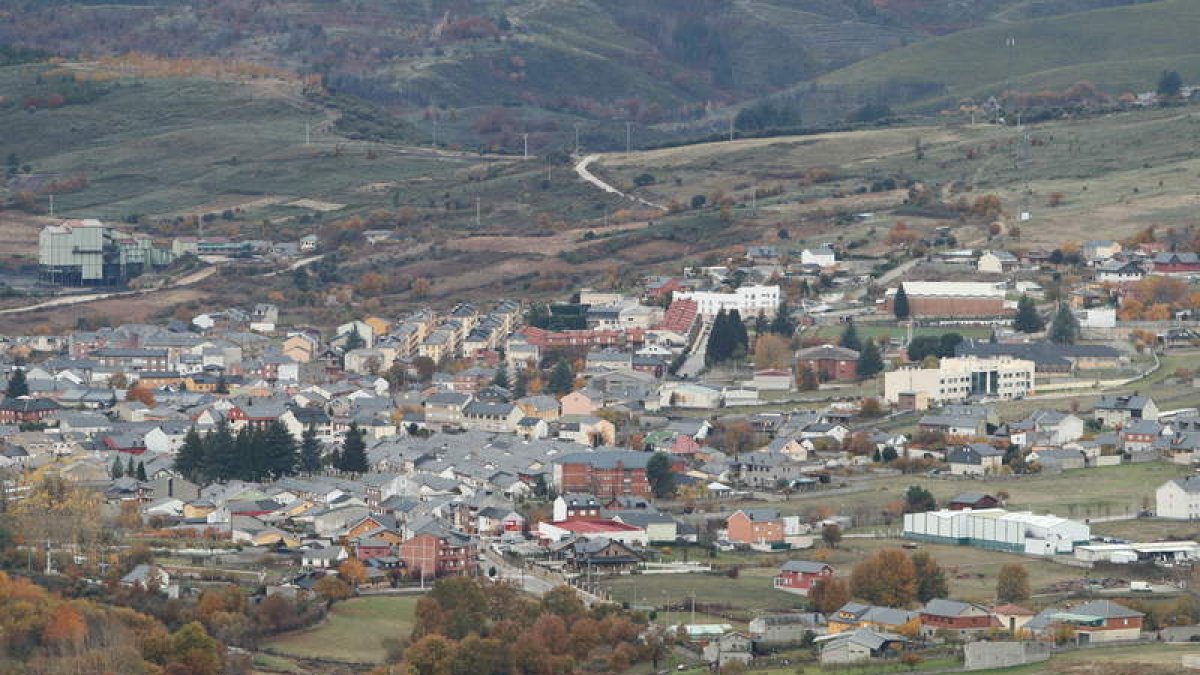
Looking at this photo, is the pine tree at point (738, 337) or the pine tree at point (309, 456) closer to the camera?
the pine tree at point (309, 456)

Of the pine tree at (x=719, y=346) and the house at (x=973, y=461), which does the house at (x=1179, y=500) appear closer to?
the house at (x=973, y=461)

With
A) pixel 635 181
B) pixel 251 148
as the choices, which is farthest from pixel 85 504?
pixel 251 148

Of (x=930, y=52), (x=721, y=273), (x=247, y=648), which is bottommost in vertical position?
(x=247, y=648)

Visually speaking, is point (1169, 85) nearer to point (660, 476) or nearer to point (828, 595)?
point (660, 476)

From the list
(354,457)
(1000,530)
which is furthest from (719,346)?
(1000,530)

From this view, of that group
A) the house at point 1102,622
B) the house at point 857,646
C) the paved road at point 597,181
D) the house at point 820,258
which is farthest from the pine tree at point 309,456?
the paved road at point 597,181

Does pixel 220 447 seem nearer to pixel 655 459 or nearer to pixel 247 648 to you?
pixel 655 459

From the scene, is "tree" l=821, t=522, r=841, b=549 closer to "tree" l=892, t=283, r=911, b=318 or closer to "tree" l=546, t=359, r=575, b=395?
"tree" l=546, t=359, r=575, b=395
